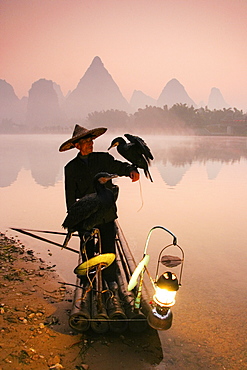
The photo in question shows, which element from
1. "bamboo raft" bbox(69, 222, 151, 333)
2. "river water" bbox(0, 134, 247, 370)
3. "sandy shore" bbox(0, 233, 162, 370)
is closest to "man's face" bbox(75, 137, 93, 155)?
"river water" bbox(0, 134, 247, 370)

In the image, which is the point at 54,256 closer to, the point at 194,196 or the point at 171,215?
the point at 171,215

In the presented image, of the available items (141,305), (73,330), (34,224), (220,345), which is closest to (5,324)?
(73,330)

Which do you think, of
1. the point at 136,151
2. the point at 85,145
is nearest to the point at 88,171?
the point at 85,145

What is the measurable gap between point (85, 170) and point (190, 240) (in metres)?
4.37

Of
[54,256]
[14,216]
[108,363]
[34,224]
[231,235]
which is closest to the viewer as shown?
[108,363]

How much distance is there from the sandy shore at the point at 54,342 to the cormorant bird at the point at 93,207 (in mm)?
1260

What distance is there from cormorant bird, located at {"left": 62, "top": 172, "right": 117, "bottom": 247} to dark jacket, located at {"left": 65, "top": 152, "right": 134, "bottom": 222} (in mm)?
547

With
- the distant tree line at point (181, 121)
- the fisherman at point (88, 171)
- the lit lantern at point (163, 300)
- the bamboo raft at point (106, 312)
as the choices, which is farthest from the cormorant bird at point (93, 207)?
the distant tree line at point (181, 121)

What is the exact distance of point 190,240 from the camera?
784 centimetres

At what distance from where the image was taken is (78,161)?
14.0 ft

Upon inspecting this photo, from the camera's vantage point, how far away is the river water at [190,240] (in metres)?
4.03

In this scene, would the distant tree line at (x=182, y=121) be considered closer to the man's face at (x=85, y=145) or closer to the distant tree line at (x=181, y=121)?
the distant tree line at (x=181, y=121)

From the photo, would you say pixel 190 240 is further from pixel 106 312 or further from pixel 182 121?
pixel 182 121

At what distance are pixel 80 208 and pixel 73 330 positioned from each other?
1.47 meters
